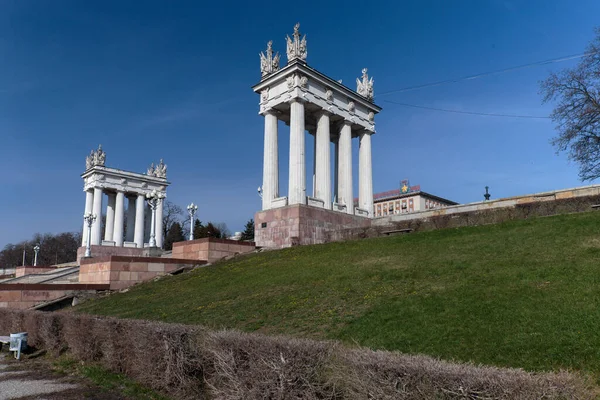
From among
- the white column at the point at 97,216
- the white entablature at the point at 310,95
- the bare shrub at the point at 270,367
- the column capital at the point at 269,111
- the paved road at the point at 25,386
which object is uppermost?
the white entablature at the point at 310,95

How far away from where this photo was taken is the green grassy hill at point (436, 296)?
22.0ft

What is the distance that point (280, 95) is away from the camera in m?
30.6

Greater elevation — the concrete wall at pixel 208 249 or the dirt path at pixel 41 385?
the concrete wall at pixel 208 249

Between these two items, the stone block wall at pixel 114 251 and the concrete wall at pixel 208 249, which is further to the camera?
the stone block wall at pixel 114 251

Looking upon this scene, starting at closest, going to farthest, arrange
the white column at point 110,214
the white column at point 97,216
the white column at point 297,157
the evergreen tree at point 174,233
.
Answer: the white column at point 297,157 → the white column at point 97,216 → the white column at point 110,214 → the evergreen tree at point 174,233

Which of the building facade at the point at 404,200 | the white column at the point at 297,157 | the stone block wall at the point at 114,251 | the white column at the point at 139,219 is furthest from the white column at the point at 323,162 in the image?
the building facade at the point at 404,200

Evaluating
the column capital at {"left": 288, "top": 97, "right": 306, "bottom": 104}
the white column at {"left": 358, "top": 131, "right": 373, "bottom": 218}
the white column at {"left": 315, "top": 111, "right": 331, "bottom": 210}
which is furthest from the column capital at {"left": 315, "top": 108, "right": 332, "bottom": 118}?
the white column at {"left": 358, "top": 131, "right": 373, "bottom": 218}

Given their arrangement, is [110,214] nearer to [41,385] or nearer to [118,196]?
[118,196]

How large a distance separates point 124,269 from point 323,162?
51.3 feet

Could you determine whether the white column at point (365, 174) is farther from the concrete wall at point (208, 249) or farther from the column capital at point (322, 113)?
the concrete wall at point (208, 249)

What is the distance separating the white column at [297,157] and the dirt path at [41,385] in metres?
19.8

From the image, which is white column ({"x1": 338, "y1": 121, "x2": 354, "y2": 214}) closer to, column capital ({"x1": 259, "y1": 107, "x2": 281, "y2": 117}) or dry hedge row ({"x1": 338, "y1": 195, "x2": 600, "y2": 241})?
column capital ({"x1": 259, "y1": 107, "x2": 281, "y2": 117})

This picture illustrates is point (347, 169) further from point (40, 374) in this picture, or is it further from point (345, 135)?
point (40, 374)

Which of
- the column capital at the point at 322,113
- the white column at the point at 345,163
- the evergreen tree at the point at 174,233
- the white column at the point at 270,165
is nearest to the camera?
the white column at the point at 270,165
